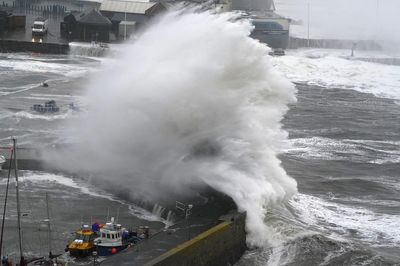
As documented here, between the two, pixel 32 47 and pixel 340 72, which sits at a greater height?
pixel 32 47

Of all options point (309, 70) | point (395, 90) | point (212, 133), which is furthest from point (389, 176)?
point (309, 70)

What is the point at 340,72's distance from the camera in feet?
180

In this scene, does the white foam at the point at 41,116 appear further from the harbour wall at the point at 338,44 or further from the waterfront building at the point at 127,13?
the harbour wall at the point at 338,44

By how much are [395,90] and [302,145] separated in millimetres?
20883

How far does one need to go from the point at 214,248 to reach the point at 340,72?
134ft

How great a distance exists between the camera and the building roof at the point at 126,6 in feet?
203

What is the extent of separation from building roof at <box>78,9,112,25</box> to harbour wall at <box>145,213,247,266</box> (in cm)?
4260

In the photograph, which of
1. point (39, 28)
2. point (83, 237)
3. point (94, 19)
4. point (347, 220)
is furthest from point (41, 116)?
point (94, 19)

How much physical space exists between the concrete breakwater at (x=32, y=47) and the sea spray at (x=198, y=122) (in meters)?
29.6

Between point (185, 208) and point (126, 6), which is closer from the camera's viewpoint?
point (185, 208)

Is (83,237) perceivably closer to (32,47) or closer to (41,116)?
(41,116)

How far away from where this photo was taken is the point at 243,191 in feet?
60.9

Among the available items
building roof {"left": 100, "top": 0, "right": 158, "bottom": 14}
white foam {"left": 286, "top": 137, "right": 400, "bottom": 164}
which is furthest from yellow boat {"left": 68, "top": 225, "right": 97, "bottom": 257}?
building roof {"left": 100, "top": 0, "right": 158, "bottom": 14}

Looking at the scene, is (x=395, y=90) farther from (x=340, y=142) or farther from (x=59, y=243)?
(x=59, y=243)
